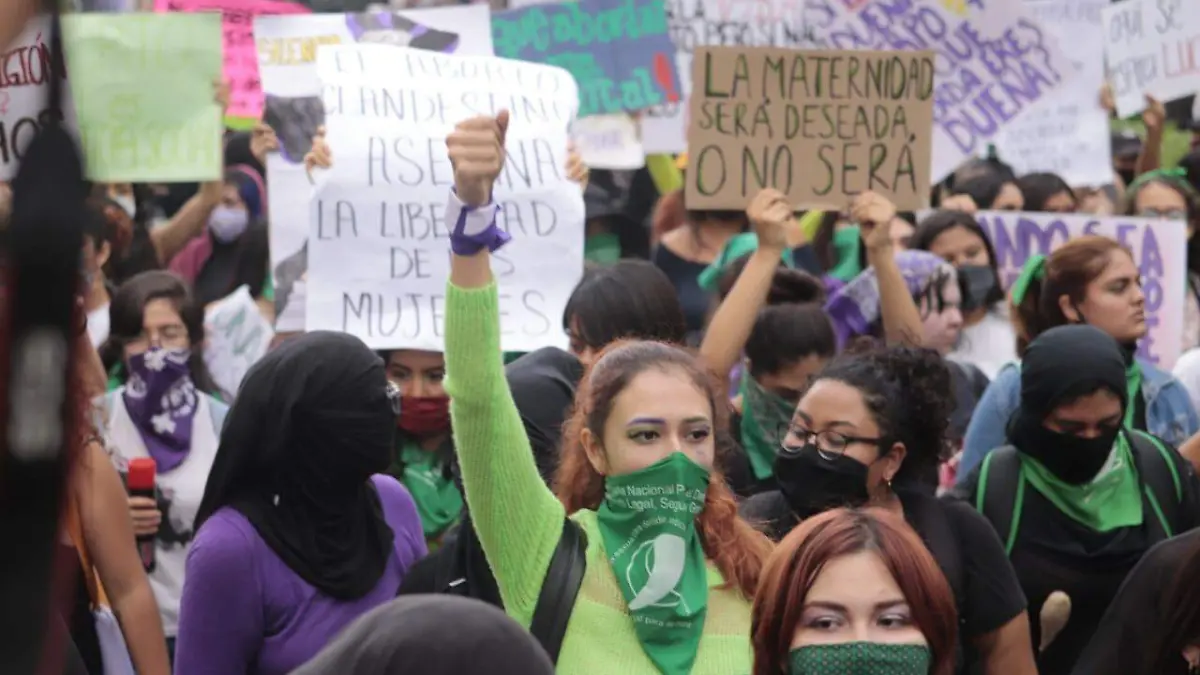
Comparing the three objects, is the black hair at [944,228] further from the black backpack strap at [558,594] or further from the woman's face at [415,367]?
the black backpack strap at [558,594]

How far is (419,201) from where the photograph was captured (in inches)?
229

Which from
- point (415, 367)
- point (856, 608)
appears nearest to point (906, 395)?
point (856, 608)

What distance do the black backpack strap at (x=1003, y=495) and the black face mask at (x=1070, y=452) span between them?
0.24 feet

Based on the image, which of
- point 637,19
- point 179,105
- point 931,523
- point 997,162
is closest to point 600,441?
point 931,523

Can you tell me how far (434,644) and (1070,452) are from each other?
3.32m

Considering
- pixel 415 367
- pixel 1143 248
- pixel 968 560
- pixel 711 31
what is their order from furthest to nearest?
pixel 711 31, pixel 1143 248, pixel 415 367, pixel 968 560

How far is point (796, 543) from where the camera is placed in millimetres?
2893

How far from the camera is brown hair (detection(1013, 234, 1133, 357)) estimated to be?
5812 mm

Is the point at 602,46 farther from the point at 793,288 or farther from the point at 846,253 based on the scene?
the point at 793,288

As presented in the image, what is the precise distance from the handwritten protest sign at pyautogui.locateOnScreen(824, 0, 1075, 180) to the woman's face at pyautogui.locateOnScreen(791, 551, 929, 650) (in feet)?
17.9

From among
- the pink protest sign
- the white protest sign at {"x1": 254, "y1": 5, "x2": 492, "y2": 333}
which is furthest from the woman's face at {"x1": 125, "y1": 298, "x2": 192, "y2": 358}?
the pink protest sign

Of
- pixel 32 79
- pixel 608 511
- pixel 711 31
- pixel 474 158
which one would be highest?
pixel 32 79

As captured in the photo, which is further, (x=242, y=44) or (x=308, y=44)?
(x=242, y=44)

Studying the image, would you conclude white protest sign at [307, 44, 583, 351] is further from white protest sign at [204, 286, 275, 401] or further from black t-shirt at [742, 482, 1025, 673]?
black t-shirt at [742, 482, 1025, 673]
